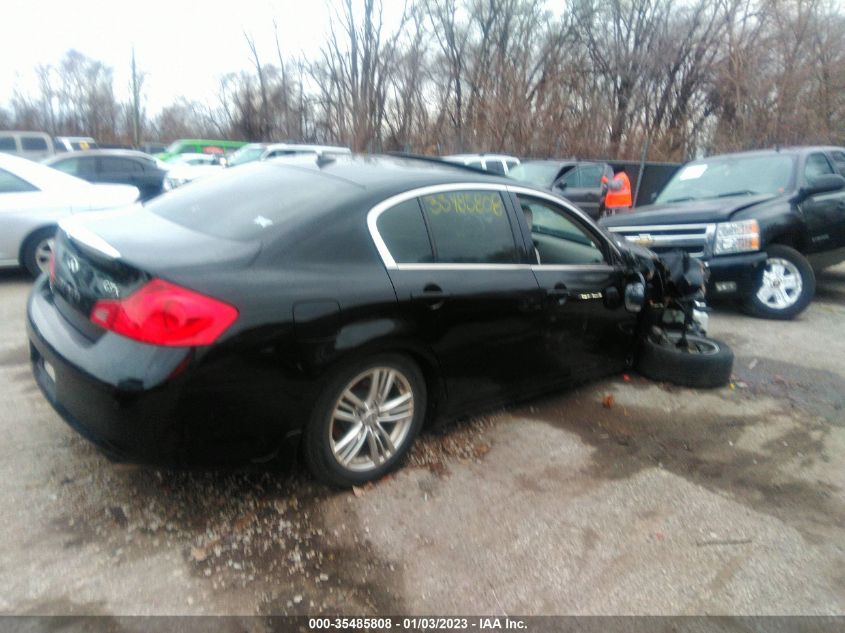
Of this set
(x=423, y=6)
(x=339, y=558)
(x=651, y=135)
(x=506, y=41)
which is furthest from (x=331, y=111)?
(x=339, y=558)

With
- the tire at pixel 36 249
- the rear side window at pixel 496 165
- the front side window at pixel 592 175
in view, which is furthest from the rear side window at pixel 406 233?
the rear side window at pixel 496 165

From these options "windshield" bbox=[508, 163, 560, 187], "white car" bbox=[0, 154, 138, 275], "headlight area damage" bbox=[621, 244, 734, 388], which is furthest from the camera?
"windshield" bbox=[508, 163, 560, 187]

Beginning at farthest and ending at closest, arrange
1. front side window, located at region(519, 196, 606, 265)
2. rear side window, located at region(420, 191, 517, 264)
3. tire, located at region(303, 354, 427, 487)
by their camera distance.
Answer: front side window, located at region(519, 196, 606, 265)
rear side window, located at region(420, 191, 517, 264)
tire, located at region(303, 354, 427, 487)

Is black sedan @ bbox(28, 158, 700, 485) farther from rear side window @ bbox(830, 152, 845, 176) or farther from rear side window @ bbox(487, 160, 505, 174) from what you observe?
rear side window @ bbox(487, 160, 505, 174)

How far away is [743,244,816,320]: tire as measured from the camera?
710 centimetres

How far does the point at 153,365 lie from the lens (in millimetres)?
2584

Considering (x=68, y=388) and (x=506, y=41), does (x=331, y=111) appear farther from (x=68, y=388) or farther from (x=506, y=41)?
(x=68, y=388)

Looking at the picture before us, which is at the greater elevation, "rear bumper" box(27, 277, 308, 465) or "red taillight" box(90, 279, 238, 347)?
"red taillight" box(90, 279, 238, 347)

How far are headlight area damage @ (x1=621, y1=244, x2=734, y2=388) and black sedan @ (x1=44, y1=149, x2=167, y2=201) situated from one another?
10966 mm

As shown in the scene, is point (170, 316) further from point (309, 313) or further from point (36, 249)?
point (36, 249)

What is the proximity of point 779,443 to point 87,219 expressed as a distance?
4343mm

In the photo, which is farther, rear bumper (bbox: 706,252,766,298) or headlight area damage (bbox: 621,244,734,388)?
rear bumper (bbox: 706,252,766,298)

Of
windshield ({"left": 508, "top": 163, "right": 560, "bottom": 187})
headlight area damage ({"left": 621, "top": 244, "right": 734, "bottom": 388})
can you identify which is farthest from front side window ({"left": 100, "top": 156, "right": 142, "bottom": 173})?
headlight area damage ({"left": 621, "top": 244, "right": 734, "bottom": 388})

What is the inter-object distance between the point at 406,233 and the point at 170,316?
Answer: 1.31 m
